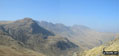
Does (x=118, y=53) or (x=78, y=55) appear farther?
(x=78, y=55)

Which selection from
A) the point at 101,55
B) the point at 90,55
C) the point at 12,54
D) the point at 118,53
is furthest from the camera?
the point at 12,54

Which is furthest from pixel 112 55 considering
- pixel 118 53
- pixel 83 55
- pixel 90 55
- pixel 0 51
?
pixel 0 51

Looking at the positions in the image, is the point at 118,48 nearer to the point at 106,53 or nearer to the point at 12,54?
the point at 106,53

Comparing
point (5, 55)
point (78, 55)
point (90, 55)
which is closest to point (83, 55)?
point (78, 55)

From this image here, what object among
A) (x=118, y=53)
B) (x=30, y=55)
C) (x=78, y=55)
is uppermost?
(x=118, y=53)

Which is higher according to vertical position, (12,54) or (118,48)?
(118,48)

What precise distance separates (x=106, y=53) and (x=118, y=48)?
8.26 metres

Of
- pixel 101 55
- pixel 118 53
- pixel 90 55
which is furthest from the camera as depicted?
pixel 90 55

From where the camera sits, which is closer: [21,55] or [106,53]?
[106,53]

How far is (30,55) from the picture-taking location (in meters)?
184

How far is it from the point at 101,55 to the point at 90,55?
10.7 m

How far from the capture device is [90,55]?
8269 centimetres

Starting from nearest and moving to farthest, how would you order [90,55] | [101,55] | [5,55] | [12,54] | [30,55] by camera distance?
1. [101,55]
2. [90,55]
3. [5,55]
4. [12,54]
5. [30,55]

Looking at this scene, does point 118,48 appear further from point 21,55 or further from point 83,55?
point 21,55
